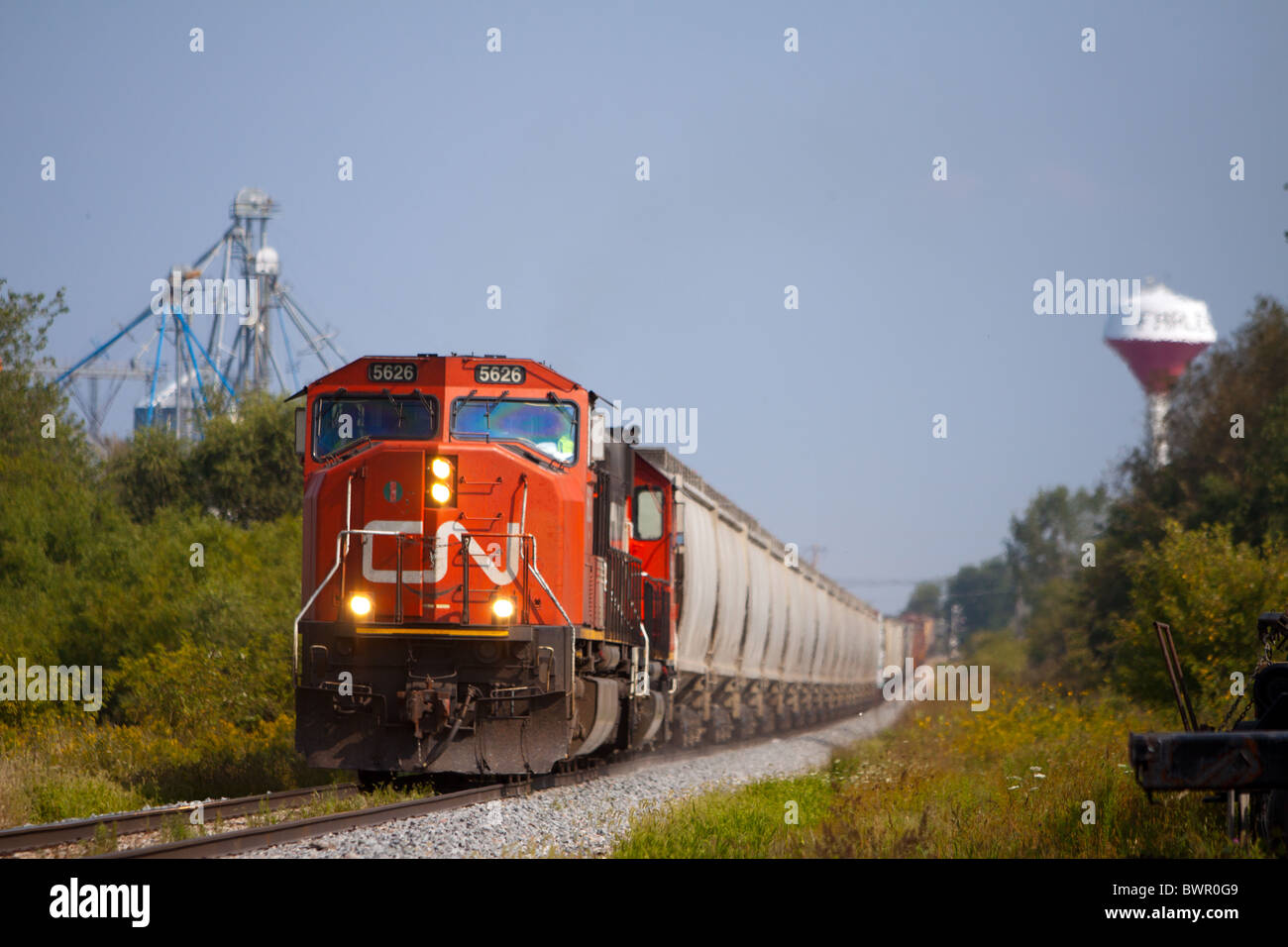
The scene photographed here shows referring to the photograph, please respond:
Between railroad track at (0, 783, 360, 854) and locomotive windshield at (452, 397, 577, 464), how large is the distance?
12.1 ft

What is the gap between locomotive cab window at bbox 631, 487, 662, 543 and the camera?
20.5m

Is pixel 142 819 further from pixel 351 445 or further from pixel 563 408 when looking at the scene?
pixel 563 408

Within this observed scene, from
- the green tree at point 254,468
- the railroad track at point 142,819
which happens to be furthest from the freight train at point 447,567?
the green tree at point 254,468

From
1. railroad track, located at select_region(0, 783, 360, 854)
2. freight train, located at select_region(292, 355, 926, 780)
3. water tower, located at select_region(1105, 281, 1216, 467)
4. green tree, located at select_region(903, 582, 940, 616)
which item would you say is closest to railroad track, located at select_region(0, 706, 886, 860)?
railroad track, located at select_region(0, 783, 360, 854)

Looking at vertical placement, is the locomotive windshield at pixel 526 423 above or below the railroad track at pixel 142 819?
above

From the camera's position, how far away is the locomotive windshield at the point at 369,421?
13.3m

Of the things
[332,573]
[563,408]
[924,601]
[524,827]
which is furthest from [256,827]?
[924,601]

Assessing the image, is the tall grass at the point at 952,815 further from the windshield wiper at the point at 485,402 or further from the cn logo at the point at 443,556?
the windshield wiper at the point at 485,402

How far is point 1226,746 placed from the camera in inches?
253

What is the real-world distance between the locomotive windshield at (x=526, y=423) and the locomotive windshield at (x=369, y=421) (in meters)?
0.36

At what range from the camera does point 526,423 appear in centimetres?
1355

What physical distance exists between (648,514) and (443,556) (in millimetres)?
7867

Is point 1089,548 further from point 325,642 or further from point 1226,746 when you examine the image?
point 1226,746

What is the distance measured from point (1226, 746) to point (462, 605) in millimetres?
7776
